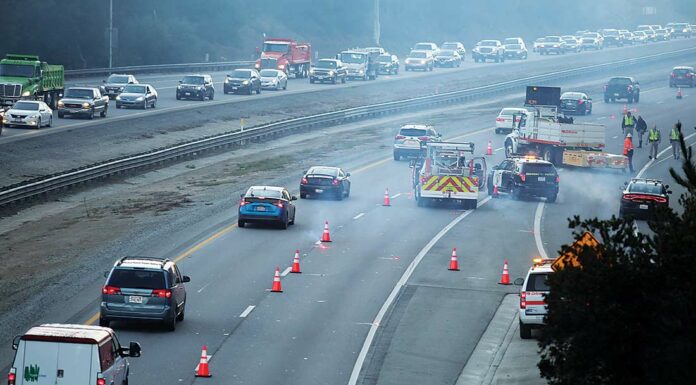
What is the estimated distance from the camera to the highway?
25781 millimetres

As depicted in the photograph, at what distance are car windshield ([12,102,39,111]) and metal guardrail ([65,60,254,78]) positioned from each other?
2214cm

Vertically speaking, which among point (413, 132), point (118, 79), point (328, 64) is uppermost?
point (328, 64)

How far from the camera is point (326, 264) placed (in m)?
36.5

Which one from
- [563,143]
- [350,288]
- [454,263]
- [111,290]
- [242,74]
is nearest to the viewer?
[111,290]

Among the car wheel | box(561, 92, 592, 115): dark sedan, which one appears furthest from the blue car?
box(561, 92, 592, 115): dark sedan

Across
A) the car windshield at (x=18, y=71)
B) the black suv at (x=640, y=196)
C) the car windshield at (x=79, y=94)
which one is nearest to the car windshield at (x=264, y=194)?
the black suv at (x=640, y=196)

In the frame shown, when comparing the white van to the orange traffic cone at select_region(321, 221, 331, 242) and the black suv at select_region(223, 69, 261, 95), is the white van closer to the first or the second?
the orange traffic cone at select_region(321, 221, 331, 242)

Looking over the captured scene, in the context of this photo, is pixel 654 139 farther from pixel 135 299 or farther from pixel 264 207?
pixel 135 299

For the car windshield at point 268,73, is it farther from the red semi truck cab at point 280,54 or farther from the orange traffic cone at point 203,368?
the orange traffic cone at point 203,368

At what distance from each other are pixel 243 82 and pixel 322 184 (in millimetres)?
38709

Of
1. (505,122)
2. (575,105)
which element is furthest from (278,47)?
(505,122)

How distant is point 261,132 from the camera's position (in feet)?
228

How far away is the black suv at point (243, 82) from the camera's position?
3413 inches

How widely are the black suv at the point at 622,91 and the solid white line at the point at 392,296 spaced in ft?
148
